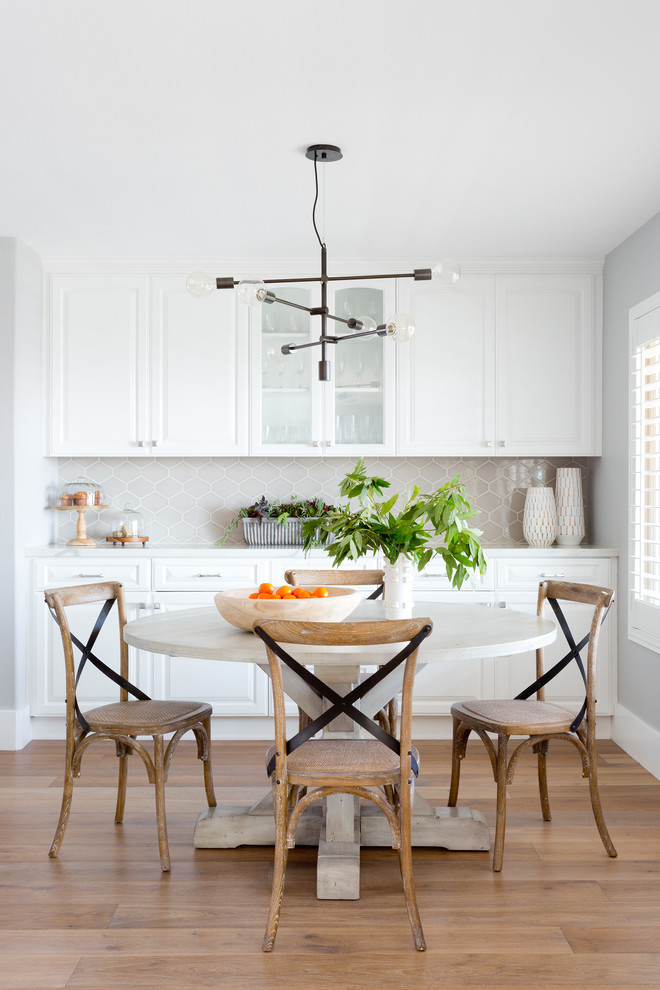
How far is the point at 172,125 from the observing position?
2.73 metres

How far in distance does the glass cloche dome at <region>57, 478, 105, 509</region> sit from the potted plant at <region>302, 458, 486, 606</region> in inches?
79.5

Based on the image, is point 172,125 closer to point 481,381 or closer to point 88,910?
point 481,381

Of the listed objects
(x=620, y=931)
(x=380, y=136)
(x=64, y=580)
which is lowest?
(x=620, y=931)

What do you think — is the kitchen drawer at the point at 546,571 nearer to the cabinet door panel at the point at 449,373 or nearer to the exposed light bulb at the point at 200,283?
the cabinet door panel at the point at 449,373

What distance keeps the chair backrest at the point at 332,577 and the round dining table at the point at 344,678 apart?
270 mm

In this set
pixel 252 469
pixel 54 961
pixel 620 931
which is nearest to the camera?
pixel 54 961

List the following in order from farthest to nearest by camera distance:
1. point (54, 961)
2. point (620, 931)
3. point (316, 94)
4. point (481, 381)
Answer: point (481, 381) < point (316, 94) < point (620, 931) < point (54, 961)

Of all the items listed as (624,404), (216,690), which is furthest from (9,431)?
(624,404)

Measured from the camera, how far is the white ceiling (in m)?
2.16

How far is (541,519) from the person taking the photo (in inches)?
170

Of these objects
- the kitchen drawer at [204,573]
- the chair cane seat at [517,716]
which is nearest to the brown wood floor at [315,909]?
the chair cane seat at [517,716]

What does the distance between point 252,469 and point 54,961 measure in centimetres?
287

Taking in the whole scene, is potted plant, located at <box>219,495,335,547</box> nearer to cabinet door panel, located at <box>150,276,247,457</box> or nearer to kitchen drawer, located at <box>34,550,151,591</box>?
cabinet door panel, located at <box>150,276,247,457</box>

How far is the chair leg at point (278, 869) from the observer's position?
7.08ft
